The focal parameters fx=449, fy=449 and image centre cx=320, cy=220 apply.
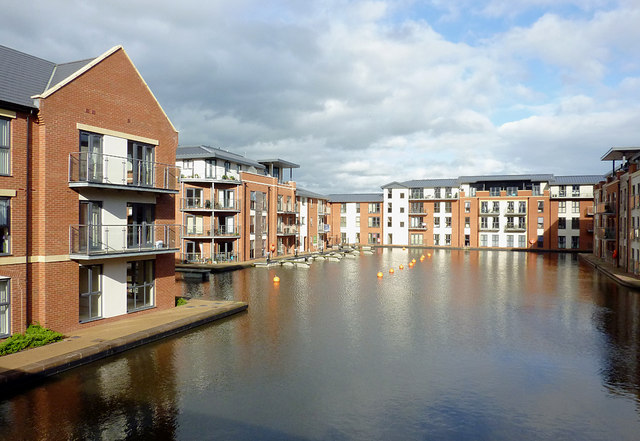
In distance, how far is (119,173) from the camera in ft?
58.5

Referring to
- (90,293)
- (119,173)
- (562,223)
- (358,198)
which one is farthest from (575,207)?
(90,293)

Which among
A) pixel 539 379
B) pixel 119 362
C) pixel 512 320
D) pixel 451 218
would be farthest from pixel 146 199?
pixel 451 218

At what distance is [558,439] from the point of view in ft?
31.6

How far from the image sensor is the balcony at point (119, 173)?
53.1 ft

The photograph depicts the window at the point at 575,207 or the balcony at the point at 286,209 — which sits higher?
the window at the point at 575,207

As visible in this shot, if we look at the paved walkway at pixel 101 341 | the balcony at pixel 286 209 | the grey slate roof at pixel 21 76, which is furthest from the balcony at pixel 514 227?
the grey slate roof at pixel 21 76

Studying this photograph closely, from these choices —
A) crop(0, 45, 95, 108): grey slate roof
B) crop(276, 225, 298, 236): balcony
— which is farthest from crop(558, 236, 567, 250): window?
crop(0, 45, 95, 108): grey slate roof

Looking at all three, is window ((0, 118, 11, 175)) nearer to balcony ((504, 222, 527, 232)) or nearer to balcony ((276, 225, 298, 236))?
balcony ((276, 225, 298, 236))

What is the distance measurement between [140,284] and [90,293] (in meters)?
2.73

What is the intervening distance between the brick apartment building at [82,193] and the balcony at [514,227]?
6475cm

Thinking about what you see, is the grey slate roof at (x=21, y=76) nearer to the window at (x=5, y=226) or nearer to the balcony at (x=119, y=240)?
the window at (x=5, y=226)

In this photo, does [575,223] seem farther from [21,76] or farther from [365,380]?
[21,76]

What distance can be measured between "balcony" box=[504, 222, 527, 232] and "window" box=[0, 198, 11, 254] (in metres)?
71.9

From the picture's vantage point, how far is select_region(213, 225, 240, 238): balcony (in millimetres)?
43097
